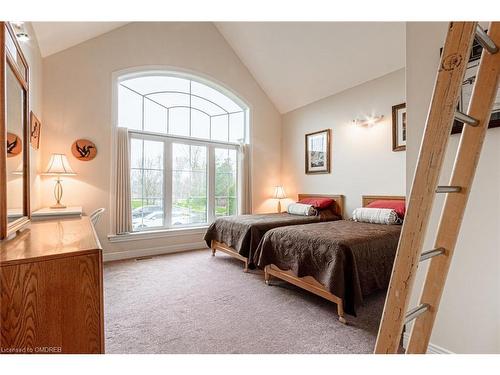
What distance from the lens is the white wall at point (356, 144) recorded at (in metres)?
3.72

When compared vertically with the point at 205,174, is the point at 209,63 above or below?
above

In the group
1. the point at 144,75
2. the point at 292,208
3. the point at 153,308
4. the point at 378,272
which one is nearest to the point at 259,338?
the point at 153,308

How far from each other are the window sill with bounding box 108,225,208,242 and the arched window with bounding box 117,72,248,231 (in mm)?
172

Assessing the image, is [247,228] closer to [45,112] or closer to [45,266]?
[45,266]

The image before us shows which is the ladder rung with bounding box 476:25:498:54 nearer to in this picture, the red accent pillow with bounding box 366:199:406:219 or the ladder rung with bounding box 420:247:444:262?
the ladder rung with bounding box 420:247:444:262

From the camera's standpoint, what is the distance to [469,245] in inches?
56.1

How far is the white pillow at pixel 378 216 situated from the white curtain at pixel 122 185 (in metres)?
3.30

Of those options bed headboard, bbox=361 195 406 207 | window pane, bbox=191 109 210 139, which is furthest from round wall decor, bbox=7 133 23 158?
bed headboard, bbox=361 195 406 207

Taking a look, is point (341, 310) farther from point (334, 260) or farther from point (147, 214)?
point (147, 214)

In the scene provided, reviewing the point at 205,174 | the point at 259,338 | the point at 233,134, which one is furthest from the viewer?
the point at 233,134

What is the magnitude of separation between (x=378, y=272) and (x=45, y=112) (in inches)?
170

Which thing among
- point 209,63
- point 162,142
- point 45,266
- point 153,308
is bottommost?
point 153,308

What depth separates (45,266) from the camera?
3.16 feet

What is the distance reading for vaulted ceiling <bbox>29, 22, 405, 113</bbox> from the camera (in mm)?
3316
